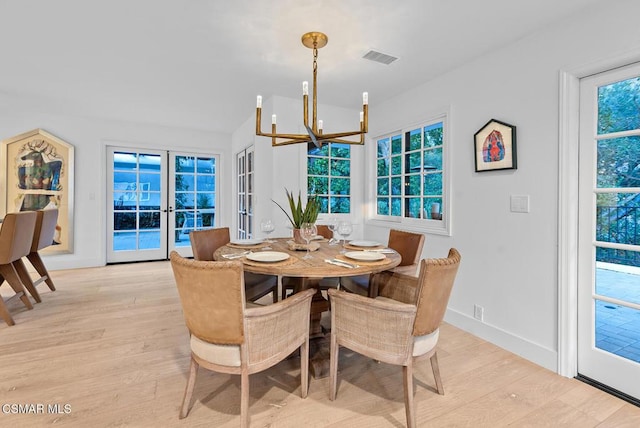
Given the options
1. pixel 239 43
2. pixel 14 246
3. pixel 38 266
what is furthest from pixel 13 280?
pixel 239 43

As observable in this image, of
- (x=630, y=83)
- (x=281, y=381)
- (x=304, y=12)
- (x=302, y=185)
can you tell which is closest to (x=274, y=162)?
(x=302, y=185)

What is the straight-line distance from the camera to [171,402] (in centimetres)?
174

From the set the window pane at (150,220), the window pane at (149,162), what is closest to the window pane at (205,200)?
the window pane at (150,220)

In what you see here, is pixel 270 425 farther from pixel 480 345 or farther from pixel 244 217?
pixel 244 217

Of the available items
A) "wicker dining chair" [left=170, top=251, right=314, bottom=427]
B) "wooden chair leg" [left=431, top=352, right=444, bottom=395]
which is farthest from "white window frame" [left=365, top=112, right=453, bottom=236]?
"wicker dining chair" [left=170, top=251, right=314, bottom=427]

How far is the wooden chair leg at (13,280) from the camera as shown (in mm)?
2953

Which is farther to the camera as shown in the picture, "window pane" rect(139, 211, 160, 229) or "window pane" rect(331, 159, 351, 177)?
"window pane" rect(139, 211, 160, 229)

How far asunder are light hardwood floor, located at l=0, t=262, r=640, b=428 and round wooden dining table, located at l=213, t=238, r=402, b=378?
336mm

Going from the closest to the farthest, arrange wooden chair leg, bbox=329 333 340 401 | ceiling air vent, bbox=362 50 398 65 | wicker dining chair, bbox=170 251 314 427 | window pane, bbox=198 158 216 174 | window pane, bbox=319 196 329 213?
wicker dining chair, bbox=170 251 314 427 → wooden chair leg, bbox=329 333 340 401 → ceiling air vent, bbox=362 50 398 65 → window pane, bbox=319 196 329 213 → window pane, bbox=198 158 216 174

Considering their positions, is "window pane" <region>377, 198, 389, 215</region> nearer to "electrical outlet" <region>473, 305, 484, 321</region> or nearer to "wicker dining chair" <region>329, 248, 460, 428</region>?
"electrical outlet" <region>473, 305, 484, 321</region>

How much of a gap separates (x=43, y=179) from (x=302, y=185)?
3960 mm

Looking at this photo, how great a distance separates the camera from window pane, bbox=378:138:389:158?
3888mm

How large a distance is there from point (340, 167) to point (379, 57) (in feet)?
5.45

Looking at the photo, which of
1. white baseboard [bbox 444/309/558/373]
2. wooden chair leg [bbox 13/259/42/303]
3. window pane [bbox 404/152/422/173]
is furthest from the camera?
window pane [bbox 404/152/422/173]
